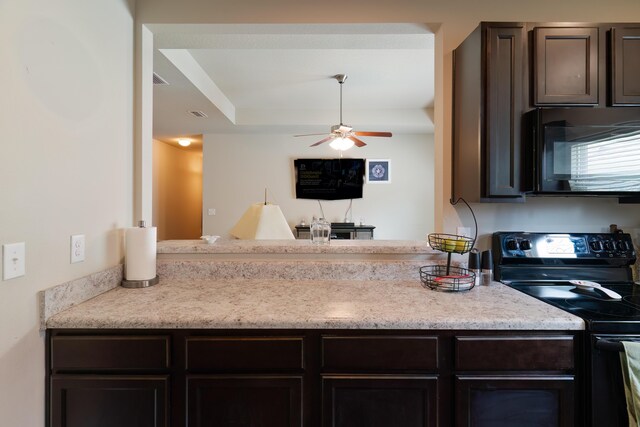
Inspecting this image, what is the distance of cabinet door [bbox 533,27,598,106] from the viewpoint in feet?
4.66

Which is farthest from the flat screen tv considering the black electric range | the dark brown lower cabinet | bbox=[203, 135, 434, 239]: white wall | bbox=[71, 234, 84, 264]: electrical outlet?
the dark brown lower cabinet

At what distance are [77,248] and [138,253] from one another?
267 mm

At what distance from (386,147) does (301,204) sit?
1682 mm

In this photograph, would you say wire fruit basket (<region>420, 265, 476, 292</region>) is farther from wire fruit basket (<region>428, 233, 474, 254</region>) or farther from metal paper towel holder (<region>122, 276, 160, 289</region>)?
metal paper towel holder (<region>122, 276, 160, 289</region>)

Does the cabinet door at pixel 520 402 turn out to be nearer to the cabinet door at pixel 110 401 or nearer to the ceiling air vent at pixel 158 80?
the cabinet door at pixel 110 401

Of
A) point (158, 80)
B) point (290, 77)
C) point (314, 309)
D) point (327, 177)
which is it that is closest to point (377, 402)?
point (314, 309)

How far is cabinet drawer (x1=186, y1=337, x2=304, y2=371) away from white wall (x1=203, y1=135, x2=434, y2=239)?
393 centimetres

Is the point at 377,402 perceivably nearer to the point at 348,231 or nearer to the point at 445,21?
the point at 445,21

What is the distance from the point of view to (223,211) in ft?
16.2

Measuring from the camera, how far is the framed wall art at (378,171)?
5.00m

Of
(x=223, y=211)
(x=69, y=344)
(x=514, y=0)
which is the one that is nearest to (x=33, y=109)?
(x=69, y=344)

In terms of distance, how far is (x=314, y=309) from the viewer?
117cm

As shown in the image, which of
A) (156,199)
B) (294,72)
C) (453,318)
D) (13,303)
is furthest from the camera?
(156,199)

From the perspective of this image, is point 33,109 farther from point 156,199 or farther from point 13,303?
point 156,199
